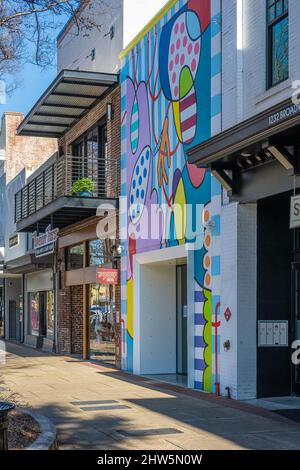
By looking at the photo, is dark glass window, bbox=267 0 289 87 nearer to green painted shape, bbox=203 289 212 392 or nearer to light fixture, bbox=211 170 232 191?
light fixture, bbox=211 170 232 191

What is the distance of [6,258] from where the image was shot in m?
35.2

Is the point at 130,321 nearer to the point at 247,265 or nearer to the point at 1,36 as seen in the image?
the point at 247,265

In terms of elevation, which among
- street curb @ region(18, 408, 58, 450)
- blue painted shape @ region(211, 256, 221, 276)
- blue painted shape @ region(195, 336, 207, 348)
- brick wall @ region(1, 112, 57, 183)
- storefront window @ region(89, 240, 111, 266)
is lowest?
street curb @ region(18, 408, 58, 450)

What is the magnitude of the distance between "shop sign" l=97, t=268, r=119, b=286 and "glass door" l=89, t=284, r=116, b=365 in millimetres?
961

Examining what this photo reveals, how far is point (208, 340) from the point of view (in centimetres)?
1349

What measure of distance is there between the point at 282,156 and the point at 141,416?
4442 millimetres

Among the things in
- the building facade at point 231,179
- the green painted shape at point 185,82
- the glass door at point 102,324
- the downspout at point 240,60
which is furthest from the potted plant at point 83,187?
the downspout at point 240,60

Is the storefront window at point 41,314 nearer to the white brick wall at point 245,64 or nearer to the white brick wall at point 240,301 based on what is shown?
the white brick wall at point 240,301

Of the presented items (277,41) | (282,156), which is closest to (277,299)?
(282,156)

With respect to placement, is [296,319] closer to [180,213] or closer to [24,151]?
[180,213]

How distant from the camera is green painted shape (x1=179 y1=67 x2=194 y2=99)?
14.6m

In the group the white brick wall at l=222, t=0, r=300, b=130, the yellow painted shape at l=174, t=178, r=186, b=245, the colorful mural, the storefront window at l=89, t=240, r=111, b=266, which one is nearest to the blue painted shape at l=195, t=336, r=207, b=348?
the colorful mural

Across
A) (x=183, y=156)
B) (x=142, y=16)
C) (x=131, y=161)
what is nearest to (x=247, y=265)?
(x=183, y=156)
